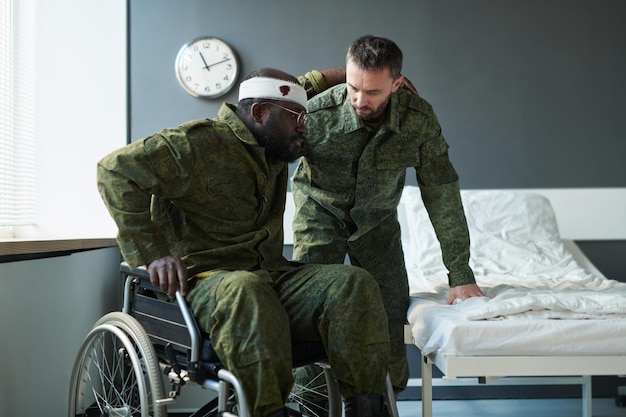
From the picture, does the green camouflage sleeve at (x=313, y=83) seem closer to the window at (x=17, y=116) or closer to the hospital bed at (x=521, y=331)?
the hospital bed at (x=521, y=331)

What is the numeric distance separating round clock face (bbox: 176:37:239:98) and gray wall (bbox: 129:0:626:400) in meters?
0.05

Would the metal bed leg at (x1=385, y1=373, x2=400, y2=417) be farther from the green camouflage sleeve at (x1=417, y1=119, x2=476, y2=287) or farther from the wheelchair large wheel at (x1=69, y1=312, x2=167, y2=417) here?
the green camouflage sleeve at (x1=417, y1=119, x2=476, y2=287)

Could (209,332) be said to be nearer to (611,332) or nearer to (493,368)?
(493,368)

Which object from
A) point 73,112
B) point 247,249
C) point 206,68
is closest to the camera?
point 247,249

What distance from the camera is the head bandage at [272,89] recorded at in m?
1.89

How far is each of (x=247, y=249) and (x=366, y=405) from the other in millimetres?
498

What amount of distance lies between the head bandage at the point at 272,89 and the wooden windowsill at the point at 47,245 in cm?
75

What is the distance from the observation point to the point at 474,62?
373 centimetres

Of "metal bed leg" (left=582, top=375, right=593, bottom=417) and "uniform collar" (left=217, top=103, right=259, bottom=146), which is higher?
"uniform collar" (left=217, top=103, right=259, bottom=146)

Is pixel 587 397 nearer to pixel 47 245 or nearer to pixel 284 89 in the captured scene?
pixel 284 89

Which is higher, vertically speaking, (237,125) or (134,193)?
(237,125)

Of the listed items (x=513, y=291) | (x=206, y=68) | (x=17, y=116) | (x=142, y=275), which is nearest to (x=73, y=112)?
(x=17, y=116)

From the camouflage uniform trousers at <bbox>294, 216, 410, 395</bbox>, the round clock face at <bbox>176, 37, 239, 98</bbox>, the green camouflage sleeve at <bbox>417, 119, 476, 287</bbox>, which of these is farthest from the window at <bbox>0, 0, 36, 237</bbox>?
the green camouflage sleeve at <bbox>417, 119, 476, 287</bbox>

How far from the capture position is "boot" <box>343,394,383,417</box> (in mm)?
1599
